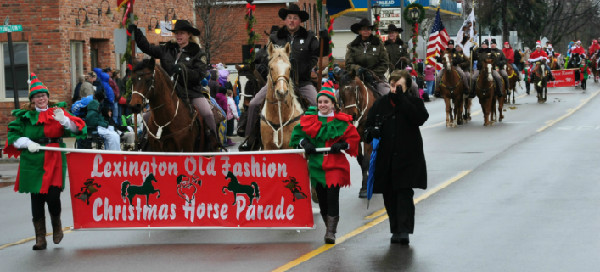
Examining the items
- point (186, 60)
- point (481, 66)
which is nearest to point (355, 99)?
point (186, 60)

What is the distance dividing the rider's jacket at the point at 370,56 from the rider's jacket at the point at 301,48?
306 centimetres

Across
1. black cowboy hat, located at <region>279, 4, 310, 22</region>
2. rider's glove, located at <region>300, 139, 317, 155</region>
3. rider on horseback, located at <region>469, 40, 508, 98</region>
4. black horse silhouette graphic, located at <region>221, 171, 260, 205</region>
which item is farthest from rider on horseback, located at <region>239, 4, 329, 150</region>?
rider on horseback, located at <region>469, 40, 508, 98</region>

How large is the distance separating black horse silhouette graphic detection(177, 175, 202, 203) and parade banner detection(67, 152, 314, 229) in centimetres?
1

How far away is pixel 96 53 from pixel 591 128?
15015mm

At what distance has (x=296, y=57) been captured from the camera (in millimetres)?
14820

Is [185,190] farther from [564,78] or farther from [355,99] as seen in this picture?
[564,78]

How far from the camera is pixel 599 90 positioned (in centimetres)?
5319

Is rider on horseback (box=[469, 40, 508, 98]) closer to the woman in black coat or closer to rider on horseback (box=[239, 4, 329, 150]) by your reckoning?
rider on horseback (box=[239, 4, 329, 150])

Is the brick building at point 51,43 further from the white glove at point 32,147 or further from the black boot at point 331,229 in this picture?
the black boot at point 331,229

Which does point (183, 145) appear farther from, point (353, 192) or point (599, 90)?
point (599, 90)

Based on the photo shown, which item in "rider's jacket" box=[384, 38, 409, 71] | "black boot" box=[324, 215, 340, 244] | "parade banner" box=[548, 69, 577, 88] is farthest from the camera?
"parade banner" box=[548, 69, 577, 88]

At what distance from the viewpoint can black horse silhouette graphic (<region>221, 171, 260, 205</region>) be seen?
12078 millimetres

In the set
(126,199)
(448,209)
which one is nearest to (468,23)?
(448,209)

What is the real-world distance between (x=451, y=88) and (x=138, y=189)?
1963 cm
